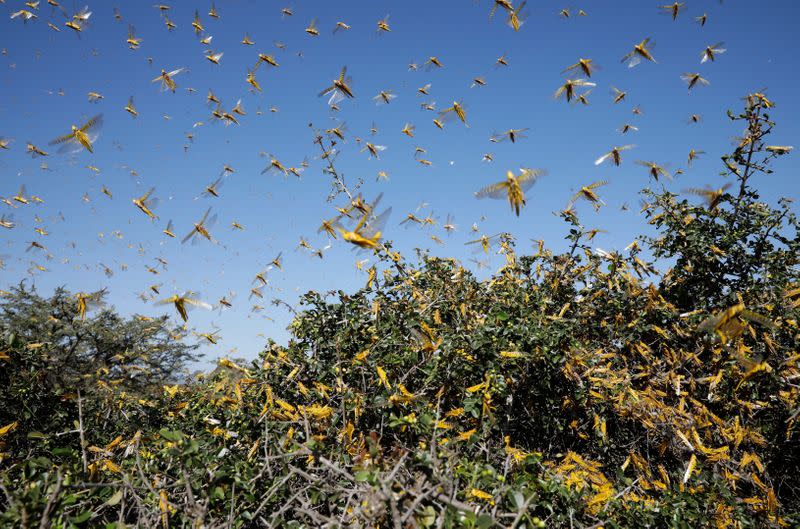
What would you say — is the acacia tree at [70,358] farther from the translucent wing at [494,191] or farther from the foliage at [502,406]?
the translucent wing at [494,191]

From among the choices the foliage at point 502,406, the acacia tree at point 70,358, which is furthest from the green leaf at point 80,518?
the acacia tree at point 70,358

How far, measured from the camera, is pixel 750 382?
440 cm

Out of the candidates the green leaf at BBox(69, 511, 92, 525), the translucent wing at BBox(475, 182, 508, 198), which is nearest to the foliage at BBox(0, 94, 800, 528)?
the green leaf at BBox(69, 511, 92, 525)

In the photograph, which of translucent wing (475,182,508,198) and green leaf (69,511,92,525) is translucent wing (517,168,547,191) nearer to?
translucent wing (475,182,508,198)

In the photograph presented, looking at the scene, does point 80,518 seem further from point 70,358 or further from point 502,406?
point 70,358

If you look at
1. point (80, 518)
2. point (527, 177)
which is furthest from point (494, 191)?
point (80, 518)

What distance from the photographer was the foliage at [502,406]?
208 centimetres

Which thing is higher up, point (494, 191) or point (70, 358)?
point (494, 191)

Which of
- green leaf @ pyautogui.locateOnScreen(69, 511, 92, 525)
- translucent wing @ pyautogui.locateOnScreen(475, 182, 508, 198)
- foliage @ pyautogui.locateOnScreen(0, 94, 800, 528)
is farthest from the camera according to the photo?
translucent wing @ pyautogui.locateOnScreen(475, 182, 508, 198)

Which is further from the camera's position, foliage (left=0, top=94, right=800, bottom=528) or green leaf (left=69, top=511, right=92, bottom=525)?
foliage (left=0, top=94, right=800, bottom=528)

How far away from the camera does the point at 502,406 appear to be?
366 cm

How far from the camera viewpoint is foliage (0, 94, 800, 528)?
6.83 feet

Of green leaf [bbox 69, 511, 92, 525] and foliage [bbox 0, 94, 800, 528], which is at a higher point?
foliage [bbox 0, 94, 800, 528]

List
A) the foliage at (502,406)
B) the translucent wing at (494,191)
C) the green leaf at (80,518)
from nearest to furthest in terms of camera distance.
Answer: the green leaf at (80,518)
the foliage at (502,406)
the translucent wing at (494,191)
